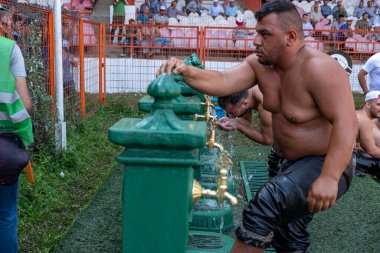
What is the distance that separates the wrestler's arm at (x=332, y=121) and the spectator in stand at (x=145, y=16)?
43.5 ft

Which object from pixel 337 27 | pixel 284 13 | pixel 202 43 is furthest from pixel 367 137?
pixel 337 27

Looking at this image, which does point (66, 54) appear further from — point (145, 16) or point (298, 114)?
point (145, 16)

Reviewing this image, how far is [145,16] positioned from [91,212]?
1183 cm

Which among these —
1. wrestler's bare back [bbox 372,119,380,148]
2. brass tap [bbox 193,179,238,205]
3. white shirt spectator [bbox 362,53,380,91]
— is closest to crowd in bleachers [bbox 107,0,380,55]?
white shirt spectator [bbox 362,53,380,91]

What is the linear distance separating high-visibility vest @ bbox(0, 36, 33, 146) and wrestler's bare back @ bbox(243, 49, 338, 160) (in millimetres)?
1351

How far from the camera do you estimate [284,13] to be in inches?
111

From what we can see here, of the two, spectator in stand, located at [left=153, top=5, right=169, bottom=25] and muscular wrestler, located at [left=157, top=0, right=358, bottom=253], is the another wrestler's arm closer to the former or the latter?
muscular wrestler, located at [left=157, top=0, right=358, bottom=253]

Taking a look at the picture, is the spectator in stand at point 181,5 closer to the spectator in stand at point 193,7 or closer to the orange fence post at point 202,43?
the spectator in stand at point 193,7

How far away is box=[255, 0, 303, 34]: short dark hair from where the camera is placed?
2.81 metres

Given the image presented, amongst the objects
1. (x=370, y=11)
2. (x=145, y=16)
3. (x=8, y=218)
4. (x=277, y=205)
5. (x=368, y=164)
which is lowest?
(x=368, y=164)

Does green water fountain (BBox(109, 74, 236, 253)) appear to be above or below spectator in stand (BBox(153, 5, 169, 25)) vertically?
below

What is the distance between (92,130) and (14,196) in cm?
528

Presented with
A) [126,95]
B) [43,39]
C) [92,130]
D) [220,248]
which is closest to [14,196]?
[220,248]

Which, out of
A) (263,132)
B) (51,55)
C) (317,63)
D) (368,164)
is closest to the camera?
(317,63)
